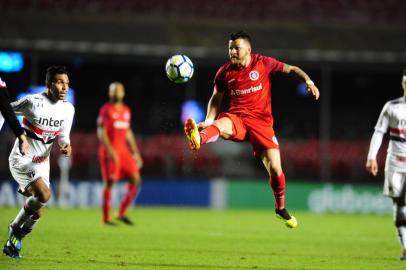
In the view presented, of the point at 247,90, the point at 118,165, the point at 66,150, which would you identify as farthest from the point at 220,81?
the point at 118,165

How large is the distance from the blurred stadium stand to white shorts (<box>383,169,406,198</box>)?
11.3 meters

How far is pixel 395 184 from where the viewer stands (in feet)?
32.2

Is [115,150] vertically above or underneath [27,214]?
underneath

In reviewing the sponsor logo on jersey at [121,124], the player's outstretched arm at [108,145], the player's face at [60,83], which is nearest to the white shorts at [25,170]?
the player's face at [60,83]

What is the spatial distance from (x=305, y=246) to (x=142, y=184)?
9.15m

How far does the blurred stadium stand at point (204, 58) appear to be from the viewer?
22.6 meters

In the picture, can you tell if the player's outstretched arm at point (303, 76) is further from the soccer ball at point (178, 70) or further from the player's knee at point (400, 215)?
the player's knee at point (400, 215)

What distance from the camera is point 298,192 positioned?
68.0 ft

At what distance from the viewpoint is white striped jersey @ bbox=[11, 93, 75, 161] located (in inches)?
330

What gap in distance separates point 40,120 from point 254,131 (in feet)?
8.01

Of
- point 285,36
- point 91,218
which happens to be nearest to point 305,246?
point 91,218

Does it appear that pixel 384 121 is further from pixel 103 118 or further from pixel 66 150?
pixel 103 118

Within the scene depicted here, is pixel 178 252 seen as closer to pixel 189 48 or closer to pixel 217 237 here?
pixel 217 237

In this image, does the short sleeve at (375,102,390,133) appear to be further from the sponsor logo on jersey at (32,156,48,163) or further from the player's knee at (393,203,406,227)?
the sponsor logo on jersey at (32,156,48,163)
